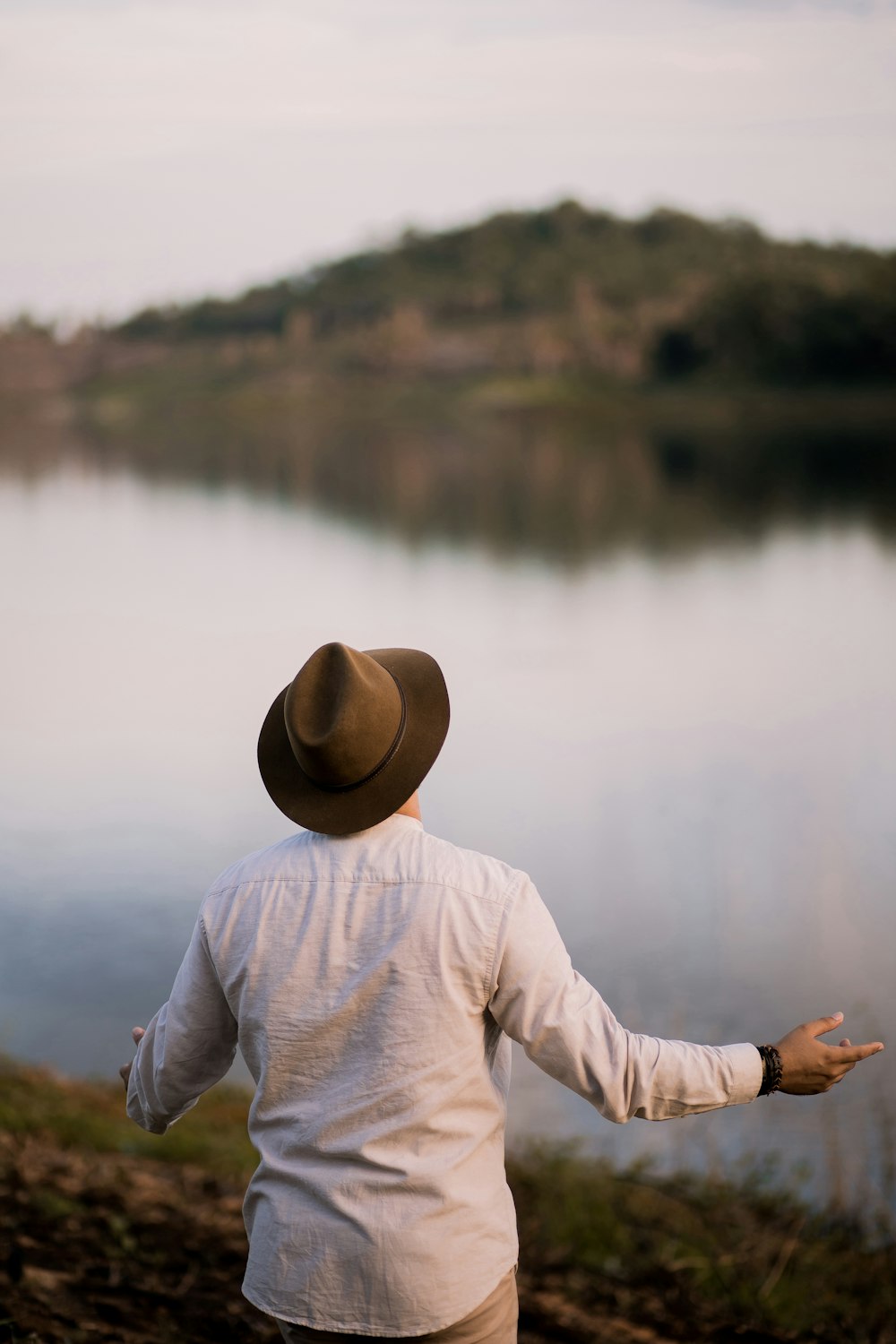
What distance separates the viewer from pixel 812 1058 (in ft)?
4.92

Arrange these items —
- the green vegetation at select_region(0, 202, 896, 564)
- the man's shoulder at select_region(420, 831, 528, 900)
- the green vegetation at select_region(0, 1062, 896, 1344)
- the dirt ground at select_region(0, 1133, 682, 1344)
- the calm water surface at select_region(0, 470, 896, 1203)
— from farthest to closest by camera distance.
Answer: the green vegetation at select_region(0, 202, 896, 564) → the calm water surface at select_region(0, 470, 896, 1203) → the green vegetation at select_region(0, 1062, 896, 1344) → the dirt ground at select_region(0, 1133, 682, 1344) → the man's shoulder at select_region(420, 831, 528, 900)

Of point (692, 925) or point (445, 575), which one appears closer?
point (692, 925)

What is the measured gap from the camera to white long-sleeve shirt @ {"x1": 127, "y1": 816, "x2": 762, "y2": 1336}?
1414mm

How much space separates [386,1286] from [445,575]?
37.9m

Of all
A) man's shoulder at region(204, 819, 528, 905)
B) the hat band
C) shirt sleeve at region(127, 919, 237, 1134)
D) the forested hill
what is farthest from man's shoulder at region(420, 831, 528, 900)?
the forested hill

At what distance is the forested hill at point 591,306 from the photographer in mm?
51938

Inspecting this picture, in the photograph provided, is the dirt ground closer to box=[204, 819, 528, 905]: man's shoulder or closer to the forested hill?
box=[204, 819, 528, 905]: man's shoulder

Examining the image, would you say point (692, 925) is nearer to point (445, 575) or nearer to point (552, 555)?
point (445, 575)

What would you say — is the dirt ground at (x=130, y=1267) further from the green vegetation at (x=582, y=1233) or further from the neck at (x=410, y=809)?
the neck at (x=410, y=809)

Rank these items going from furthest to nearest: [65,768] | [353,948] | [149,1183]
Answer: [65,768]
[149,1183]
[353,948]

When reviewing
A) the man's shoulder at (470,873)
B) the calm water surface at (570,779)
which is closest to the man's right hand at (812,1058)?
the man's shoulder at (470,873)

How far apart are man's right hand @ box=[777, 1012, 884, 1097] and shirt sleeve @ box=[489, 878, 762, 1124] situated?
0.06 m

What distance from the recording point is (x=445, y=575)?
39.2 meters

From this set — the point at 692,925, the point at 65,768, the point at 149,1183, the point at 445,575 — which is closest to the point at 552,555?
the point at 445,575
